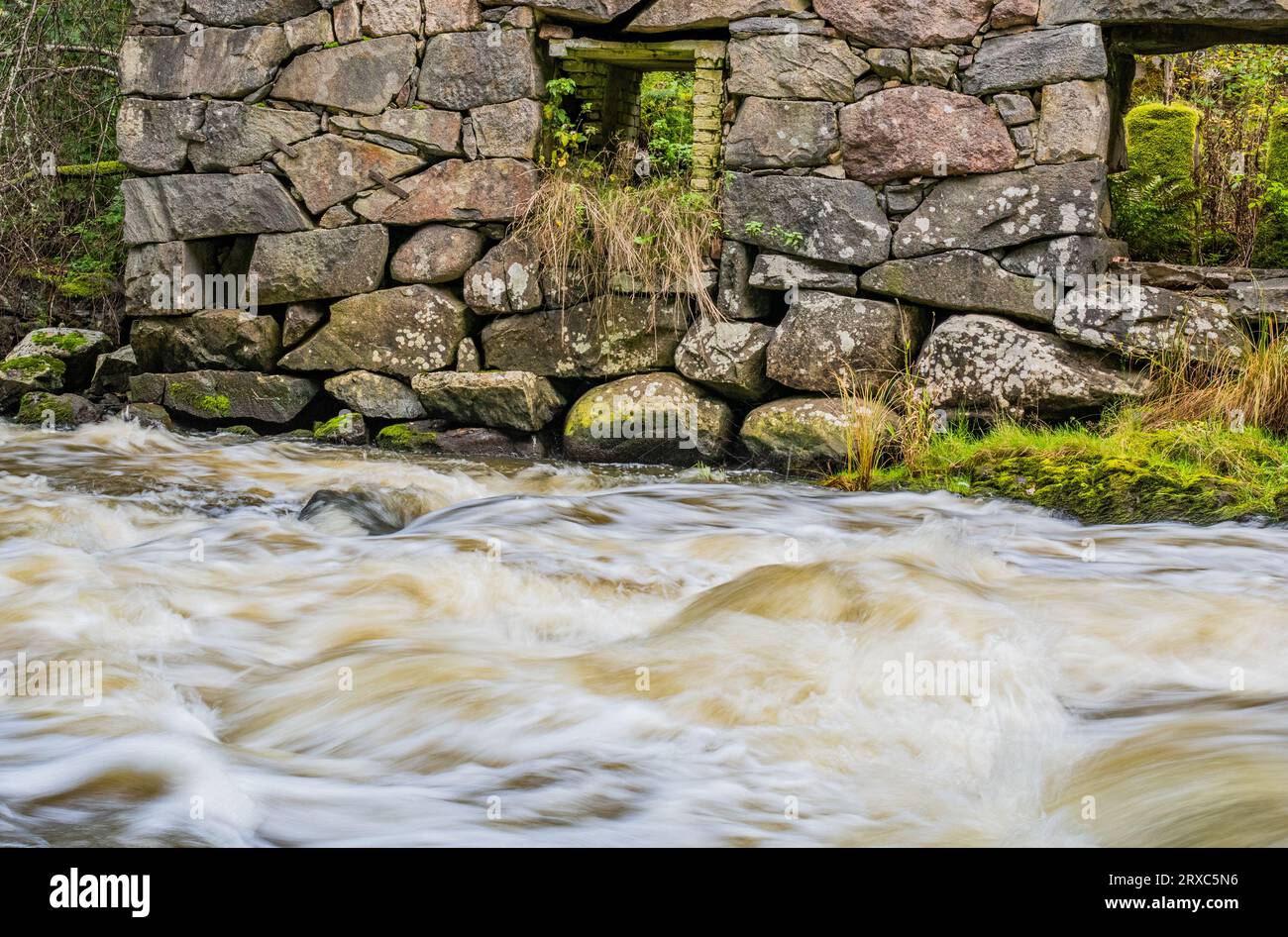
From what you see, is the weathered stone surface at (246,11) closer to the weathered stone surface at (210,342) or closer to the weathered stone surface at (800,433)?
the weathered stone surface at (210,342)

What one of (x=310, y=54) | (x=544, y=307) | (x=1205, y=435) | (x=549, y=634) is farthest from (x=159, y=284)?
(x=1205, y=435)

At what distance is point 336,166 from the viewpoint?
269 inches

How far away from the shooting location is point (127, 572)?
3.68m

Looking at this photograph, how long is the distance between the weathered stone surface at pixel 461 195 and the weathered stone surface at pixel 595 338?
64 centimetres

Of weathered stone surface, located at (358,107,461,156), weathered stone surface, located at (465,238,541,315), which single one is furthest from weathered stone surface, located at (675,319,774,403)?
weathered stone surface, located at (358,107,461,156)

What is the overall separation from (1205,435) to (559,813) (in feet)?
13.5

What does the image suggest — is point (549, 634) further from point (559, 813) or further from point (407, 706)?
point (559, 813)

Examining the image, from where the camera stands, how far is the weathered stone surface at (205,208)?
22.8 feet

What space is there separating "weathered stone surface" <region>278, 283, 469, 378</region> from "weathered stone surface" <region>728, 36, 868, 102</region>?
207 cm

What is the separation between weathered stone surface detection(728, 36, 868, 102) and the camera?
6.10m

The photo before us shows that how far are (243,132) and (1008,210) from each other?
4.41m

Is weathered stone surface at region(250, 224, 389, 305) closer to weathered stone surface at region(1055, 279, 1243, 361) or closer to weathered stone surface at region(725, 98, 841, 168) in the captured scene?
weathered stone surface at region(725, 98, 841, 168)

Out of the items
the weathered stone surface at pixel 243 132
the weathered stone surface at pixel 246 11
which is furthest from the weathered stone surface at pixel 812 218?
the weathered stone surface at pixel 246 11

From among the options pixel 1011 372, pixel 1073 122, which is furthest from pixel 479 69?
pixel 1011 372
